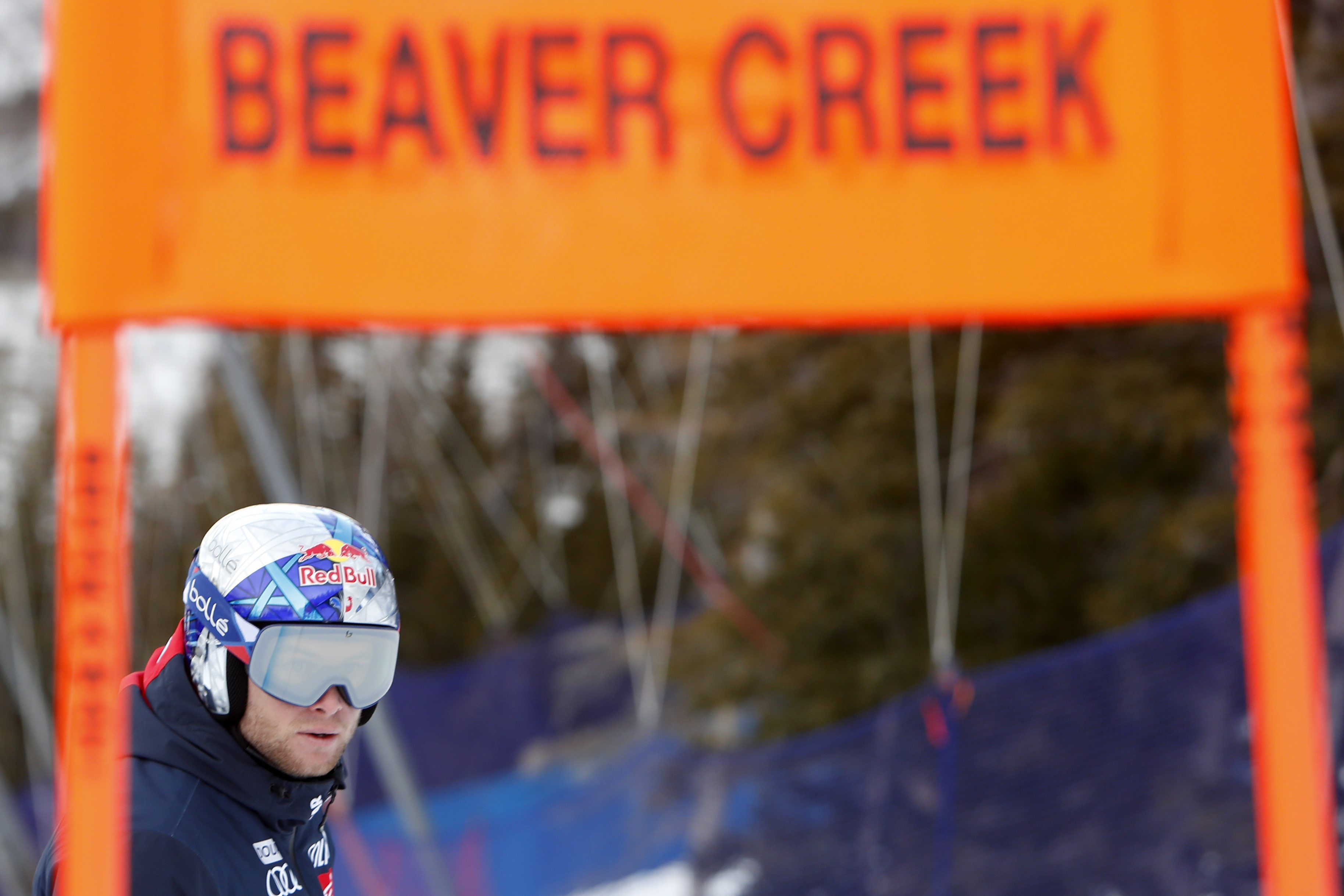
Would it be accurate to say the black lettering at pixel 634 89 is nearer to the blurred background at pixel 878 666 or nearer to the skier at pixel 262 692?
the skier at pixel 262 692

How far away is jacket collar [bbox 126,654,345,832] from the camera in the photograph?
167cm

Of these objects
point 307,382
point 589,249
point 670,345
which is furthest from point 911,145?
point 307,382

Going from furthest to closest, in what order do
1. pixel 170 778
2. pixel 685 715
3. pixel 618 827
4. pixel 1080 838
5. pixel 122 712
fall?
pixel 685 715
pixel 618 827
pixel 1080 838
pixel 122 712
pixel 170 778

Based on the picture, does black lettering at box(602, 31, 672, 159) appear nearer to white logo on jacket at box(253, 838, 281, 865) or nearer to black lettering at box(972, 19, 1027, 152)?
black lettering at box(972, 19, 1027, 152)

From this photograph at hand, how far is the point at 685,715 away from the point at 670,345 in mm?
6519

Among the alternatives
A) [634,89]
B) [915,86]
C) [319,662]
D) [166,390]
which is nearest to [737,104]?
[634,89]

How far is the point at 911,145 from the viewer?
9.20 feet

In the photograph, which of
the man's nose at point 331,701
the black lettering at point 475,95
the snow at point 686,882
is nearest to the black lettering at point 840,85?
the black lettering at point 475,95

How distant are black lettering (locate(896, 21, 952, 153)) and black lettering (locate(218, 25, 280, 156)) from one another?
1.22 meters

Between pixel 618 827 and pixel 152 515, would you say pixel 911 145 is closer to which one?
pixel 618 827

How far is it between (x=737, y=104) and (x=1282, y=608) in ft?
4.76

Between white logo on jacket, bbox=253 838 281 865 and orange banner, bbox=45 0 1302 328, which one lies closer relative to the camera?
white logo on jacket, bbox=253 838 281 865

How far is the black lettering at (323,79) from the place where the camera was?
8.98ft

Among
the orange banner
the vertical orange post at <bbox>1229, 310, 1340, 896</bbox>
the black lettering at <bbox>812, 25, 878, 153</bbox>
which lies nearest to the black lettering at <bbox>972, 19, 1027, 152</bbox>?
the orange banner
